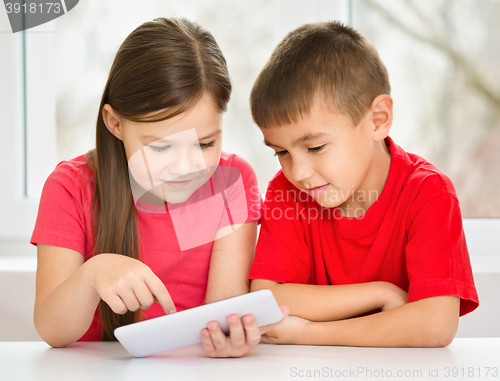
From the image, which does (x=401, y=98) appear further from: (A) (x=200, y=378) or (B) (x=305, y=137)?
(A) (x=200, y=378)

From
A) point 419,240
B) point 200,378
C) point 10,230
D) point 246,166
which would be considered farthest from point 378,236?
point 10,230

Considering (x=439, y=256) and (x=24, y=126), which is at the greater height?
(x=24, y=126)

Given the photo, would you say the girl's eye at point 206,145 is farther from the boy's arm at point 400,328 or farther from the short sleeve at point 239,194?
the boy's arm at point 400,328

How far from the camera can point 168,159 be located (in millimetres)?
732

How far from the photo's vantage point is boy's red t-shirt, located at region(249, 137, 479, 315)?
2.27 feet

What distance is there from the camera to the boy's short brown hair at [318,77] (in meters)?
0.72

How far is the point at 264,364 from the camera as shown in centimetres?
56

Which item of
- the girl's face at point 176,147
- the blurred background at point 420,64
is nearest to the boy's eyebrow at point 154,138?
the girl's face at point 176,147

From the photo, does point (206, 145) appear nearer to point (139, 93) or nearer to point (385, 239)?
point (139, 93)

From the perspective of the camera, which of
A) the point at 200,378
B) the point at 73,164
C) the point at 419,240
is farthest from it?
the point at 73,164

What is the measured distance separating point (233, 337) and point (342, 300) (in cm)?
22

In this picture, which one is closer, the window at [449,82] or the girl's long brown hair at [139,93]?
the girl's long brown hair at [139,93]

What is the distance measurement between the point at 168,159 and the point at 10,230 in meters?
0.83

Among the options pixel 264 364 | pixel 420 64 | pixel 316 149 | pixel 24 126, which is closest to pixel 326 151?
pixel 316 149
